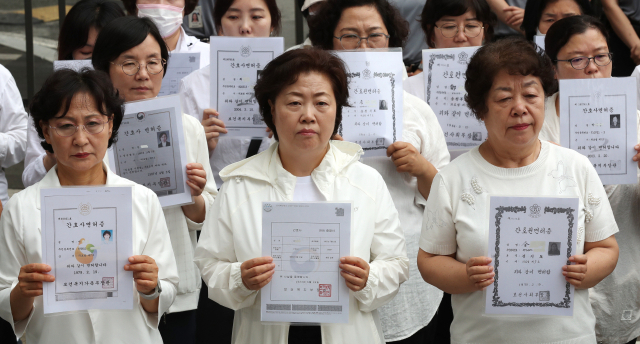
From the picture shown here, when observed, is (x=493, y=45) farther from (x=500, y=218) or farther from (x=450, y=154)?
(x=450, y=154)

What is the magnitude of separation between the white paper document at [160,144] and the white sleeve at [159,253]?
0.41 meters

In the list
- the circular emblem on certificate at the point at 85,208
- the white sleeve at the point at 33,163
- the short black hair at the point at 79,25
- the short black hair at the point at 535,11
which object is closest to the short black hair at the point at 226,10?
the short black hair at the point at 79,25

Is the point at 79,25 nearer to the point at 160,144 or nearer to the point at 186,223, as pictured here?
the point at 160,144

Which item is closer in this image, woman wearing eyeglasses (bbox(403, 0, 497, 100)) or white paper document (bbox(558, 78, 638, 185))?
white paper document (bbox(558, 78, 638, 185))

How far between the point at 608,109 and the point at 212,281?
7.03 feet

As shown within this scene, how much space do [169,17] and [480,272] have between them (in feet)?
9.71

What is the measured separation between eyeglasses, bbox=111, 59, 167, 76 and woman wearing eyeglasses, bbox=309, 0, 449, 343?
3.21ft

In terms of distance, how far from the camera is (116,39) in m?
3.59

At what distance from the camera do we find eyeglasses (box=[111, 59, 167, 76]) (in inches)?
140

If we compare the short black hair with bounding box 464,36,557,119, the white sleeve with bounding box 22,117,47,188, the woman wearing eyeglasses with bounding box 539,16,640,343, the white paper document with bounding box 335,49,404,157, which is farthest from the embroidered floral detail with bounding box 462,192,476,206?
the white sleeve with bounding box 22,117,47,188

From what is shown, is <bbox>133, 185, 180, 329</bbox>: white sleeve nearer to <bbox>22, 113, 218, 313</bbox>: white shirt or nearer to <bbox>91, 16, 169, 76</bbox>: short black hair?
<bbox>22, 113, 218, 313</bbox>: white shirt

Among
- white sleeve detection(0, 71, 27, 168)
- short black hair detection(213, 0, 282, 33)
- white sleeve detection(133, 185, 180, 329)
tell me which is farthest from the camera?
short black hair detection(213, 0, 282, 33)

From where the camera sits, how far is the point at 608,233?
2910 mm

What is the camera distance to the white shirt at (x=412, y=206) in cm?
364
